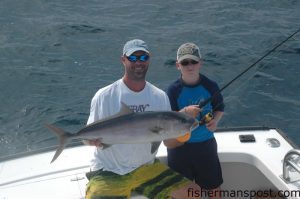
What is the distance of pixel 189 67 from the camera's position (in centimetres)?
479

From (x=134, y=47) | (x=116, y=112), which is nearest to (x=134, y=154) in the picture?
Result: (x=116, y=112)

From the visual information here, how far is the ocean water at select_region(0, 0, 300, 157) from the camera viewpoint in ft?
29.0

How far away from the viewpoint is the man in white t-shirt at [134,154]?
455 cm

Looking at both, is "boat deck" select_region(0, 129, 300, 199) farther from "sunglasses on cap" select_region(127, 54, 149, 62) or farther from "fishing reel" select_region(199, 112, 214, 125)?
"sunglasses on cap" select_region(127, 54, 149, 62)

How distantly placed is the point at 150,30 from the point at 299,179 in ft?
31.2

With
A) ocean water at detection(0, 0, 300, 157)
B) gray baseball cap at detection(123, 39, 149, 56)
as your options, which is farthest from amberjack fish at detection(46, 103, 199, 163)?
ocean water at detection(0, 0, 300, 157)

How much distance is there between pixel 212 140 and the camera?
5.04 meters

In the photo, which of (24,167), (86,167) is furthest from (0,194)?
(86,167)

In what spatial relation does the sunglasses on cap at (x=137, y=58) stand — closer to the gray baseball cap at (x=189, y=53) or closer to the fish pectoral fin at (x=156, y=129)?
the gray baseball cap at (x=189, y=53)

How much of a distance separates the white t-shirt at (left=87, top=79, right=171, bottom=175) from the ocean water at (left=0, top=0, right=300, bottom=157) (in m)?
3.60

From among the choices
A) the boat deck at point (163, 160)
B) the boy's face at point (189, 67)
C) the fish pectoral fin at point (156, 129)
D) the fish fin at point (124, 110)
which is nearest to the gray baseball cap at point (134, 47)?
the boy's face at point (189, 67)

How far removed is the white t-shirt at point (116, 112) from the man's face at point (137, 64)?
169mm

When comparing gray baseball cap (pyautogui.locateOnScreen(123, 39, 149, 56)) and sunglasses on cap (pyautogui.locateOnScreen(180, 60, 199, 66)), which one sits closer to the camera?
gray baseball cap (pyautogui.locateOnScreen(123, 39, 149, 56))

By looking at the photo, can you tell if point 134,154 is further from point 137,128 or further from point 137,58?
point 137,58
